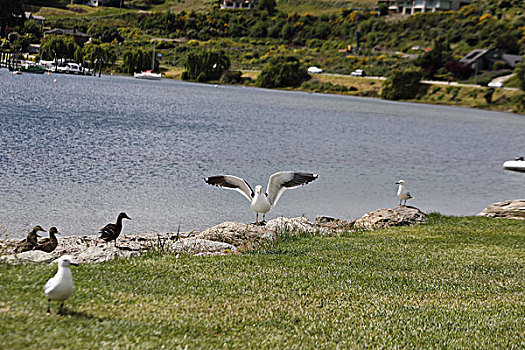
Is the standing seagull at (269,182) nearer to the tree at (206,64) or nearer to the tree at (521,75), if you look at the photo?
the tree at (521,75)

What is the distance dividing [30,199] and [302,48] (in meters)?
174

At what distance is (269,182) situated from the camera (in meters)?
14.8

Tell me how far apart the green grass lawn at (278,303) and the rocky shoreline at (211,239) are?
788 millimetres

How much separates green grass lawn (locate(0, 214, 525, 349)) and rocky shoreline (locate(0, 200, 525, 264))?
788 millimetres

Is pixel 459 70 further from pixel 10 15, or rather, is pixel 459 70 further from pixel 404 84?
pixel 10 15

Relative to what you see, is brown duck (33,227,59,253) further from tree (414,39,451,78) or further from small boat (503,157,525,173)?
tree (414,39,451,78)

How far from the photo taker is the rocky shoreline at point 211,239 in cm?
1084

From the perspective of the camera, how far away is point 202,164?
31359 millimetres

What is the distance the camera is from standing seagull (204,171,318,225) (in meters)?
14.7

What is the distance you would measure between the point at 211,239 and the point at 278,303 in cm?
637

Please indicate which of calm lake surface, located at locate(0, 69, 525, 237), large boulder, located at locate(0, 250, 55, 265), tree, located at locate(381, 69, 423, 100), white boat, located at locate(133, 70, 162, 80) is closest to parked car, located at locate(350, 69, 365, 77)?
tree, located at locate(381, 69, 423, 100)

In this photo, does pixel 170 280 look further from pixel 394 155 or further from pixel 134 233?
pixel 394 155

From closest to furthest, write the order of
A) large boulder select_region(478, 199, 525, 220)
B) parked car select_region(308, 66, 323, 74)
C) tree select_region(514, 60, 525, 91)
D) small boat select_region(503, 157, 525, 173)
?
1. large boulder select_region(478, 199, 525, 220)
2. small boat select_region(503, 157, 525, 173)
3. tree select_region(514, 60, 525, 91)
4. parked car select_region(308, 66, 323, 74)

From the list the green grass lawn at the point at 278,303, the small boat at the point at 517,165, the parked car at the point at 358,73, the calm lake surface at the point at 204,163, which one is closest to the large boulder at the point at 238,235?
the green grass lawn at the point at 278,303
